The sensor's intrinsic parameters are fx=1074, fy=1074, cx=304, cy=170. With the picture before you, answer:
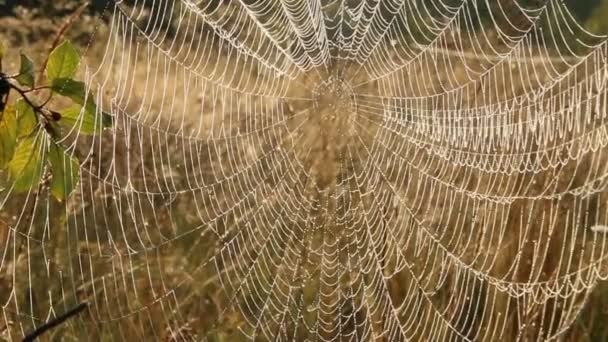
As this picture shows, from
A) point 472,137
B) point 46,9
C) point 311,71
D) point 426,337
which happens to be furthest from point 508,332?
point 46,9

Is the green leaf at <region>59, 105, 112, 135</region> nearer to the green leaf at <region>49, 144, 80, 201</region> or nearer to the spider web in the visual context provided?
the green leaf at <region>49, 144, 80, 201</region>

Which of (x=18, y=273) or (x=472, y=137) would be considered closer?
(x=18, y=273)

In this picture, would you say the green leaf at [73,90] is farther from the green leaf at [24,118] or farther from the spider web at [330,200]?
the spider web at [330,200]

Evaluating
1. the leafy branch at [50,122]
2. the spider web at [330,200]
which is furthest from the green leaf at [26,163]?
the spider web at [330,200]

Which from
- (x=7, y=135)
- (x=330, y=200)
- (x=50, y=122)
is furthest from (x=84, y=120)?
(x=330, y=200)

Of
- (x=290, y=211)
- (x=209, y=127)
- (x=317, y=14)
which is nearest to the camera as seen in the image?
(x=209, y=127)

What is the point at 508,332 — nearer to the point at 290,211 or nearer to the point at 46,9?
the point at 290,211
